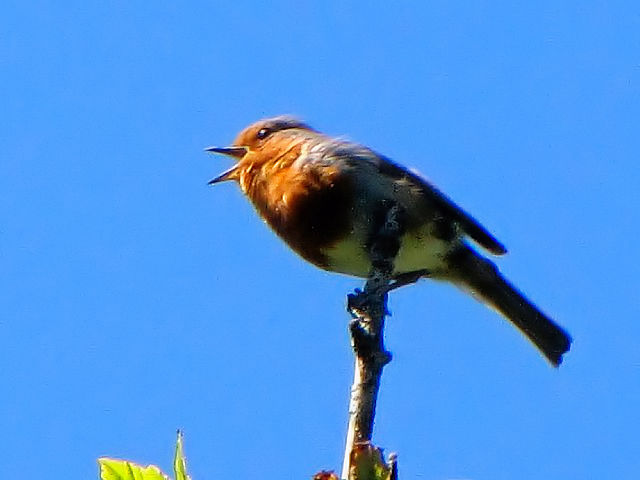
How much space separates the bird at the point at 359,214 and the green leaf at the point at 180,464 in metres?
3.32

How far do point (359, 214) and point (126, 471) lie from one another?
3639mm

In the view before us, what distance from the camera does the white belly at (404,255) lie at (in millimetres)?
6004

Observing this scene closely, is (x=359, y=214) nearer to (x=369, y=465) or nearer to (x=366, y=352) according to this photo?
(x=366, y=352)

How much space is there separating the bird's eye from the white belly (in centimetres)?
138

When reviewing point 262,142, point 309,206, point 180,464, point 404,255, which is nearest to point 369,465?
point 180,464

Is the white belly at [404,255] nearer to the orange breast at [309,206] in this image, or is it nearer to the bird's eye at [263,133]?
the orange breast at [309,206]

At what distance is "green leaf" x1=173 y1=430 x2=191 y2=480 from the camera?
87.4 inches

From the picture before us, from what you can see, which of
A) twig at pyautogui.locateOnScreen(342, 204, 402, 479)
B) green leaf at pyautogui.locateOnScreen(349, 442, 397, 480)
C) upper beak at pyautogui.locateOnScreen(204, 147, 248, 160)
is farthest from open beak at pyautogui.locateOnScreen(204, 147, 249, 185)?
green leaf at pyautogui.locateOnScreen(349, 442, 397, 480)

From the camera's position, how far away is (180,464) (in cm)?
224

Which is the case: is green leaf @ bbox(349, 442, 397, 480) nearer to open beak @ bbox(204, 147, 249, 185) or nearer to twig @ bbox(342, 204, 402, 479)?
twig @ bbox(342, 204, 402, 479)

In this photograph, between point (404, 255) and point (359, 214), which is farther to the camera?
point (404, 255)

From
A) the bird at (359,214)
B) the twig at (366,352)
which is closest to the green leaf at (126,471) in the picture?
the twig at (366,352)

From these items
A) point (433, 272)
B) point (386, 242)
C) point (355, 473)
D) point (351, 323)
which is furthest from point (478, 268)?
point (355, 473)

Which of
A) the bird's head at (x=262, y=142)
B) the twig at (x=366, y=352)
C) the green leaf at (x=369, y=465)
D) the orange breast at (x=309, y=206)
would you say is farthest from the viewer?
the bird's head at (x=262, y=142)
